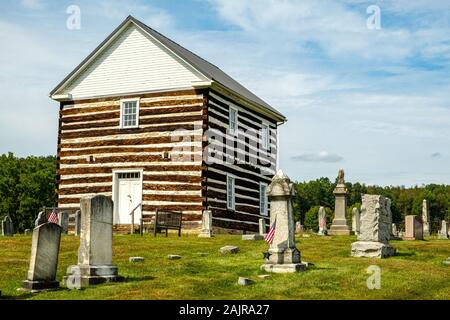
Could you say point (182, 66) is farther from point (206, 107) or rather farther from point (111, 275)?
point (111, 275)

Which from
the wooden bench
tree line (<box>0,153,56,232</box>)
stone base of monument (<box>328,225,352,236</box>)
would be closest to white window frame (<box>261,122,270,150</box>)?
stone base of monument (<box>328,225,352,236</box>)

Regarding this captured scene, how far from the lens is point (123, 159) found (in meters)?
28.9

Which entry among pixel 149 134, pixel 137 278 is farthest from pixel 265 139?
pixel 137 278

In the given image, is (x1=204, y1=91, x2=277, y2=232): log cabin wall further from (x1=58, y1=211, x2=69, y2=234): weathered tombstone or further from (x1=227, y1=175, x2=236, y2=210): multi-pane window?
(x1=58, y1=211, x2=69, y2=234): weathered tombstone

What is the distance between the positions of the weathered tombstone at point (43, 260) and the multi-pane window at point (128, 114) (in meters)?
16.2

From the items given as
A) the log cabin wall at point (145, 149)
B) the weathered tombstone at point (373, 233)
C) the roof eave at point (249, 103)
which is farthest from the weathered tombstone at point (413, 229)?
the roof eave at point (249, 103)

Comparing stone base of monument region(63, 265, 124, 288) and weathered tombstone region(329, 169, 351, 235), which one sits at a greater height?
weathered tombstone region(329, 169, 351, 235)

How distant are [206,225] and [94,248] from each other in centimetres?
1198

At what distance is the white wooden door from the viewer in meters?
28.3

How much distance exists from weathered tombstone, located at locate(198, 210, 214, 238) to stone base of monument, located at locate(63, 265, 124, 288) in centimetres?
1146

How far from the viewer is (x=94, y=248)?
13.5 metres

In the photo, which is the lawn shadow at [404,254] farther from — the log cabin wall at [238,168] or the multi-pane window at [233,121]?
the multi-pane window at [233,121]
